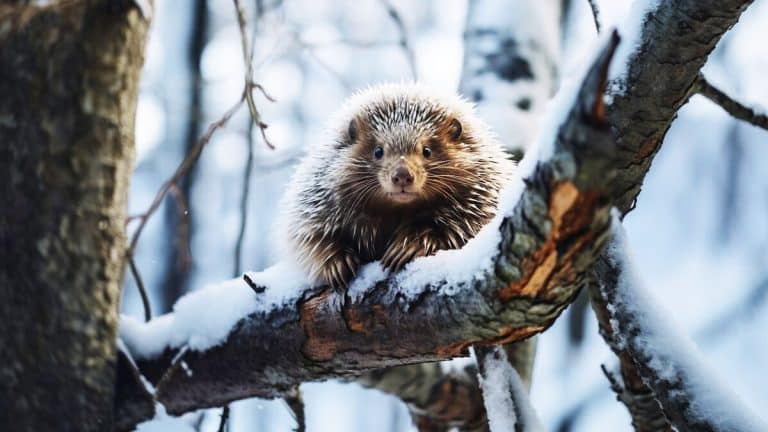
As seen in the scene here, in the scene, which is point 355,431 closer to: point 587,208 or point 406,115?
point 406,115

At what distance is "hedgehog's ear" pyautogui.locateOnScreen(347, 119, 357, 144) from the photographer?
272cm

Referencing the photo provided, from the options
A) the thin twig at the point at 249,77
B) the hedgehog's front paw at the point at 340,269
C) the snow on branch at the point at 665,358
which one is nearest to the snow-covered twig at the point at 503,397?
the snow on branch at the point at 665,358

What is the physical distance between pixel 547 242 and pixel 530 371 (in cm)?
205

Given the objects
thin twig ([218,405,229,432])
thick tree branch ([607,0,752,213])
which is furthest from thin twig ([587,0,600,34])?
thin twig ([218,405,229,432])

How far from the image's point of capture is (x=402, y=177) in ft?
7.72

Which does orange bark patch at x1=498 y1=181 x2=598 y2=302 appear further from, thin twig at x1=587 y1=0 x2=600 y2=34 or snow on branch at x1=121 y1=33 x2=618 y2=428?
thin twig at x1=587 y1=0 x2=600 y2=34

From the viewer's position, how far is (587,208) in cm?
137

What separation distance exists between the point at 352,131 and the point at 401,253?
0.76 m

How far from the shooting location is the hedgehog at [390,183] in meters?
2.38

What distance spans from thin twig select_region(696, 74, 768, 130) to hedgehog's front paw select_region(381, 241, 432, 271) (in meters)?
1.05

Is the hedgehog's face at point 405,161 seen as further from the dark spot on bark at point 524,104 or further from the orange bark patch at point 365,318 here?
the dark spot on bark at point 524,104

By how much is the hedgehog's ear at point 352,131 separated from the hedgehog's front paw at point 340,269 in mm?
506

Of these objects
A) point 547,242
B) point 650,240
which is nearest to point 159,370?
point 547,242

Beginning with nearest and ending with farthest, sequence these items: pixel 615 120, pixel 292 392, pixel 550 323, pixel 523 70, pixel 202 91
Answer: pixel 550 323 → pixel 615 120 → pixel 292 392 → pixel 523 70 → pixel 202 91
